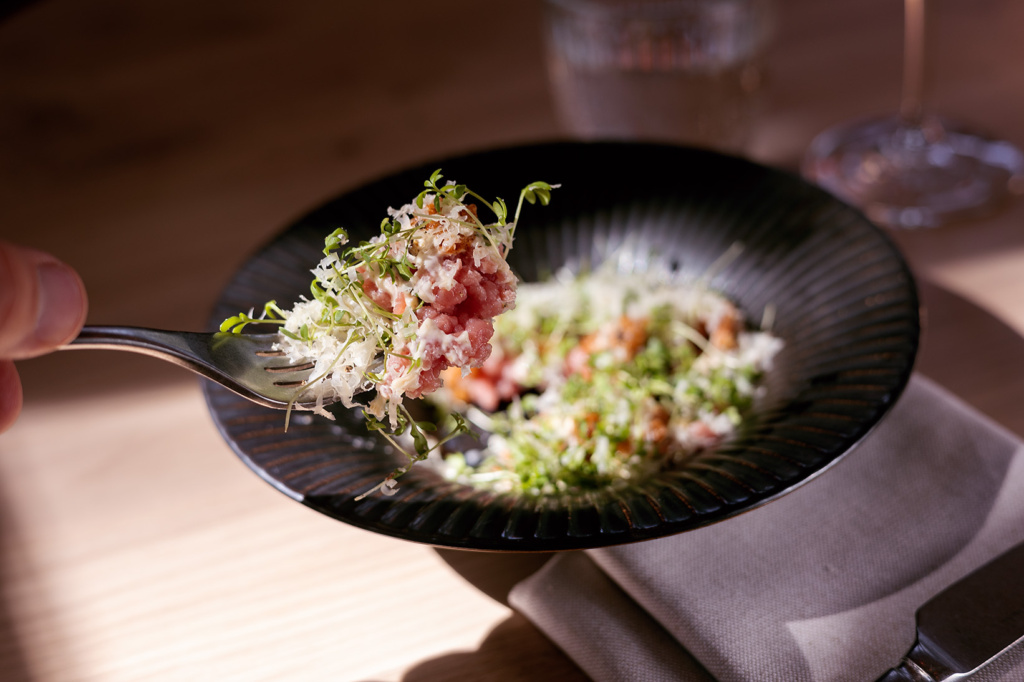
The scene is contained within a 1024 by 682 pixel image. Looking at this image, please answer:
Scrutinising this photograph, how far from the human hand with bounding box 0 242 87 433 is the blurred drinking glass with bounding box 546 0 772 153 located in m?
0.91

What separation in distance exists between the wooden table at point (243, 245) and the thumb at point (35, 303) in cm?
35

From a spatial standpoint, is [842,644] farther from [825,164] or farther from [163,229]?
[163,229]

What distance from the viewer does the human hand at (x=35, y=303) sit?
0.58 meters

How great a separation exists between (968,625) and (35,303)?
28.7 inches

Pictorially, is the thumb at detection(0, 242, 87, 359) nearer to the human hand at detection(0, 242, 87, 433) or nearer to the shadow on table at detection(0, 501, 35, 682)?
the human hand at detection(0, 242, 87, 433)

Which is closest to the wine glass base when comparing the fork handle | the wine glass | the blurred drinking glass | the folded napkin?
the wine glass

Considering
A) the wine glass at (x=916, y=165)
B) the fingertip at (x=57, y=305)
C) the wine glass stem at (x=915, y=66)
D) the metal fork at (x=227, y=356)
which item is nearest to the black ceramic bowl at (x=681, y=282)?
the metal fork at (x=227, y=356)

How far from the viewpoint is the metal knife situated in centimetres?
65

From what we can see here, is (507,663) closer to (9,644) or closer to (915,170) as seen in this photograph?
(9,644)

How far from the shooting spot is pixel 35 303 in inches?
23.7

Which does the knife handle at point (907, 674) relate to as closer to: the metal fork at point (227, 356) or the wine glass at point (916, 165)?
the metal fork at point (227, 356)

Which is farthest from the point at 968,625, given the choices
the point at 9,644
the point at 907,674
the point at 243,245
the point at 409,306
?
the point at 243,245

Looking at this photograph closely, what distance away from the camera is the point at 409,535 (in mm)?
677

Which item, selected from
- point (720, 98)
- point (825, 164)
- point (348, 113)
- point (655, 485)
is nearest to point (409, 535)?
point (655, 485)
